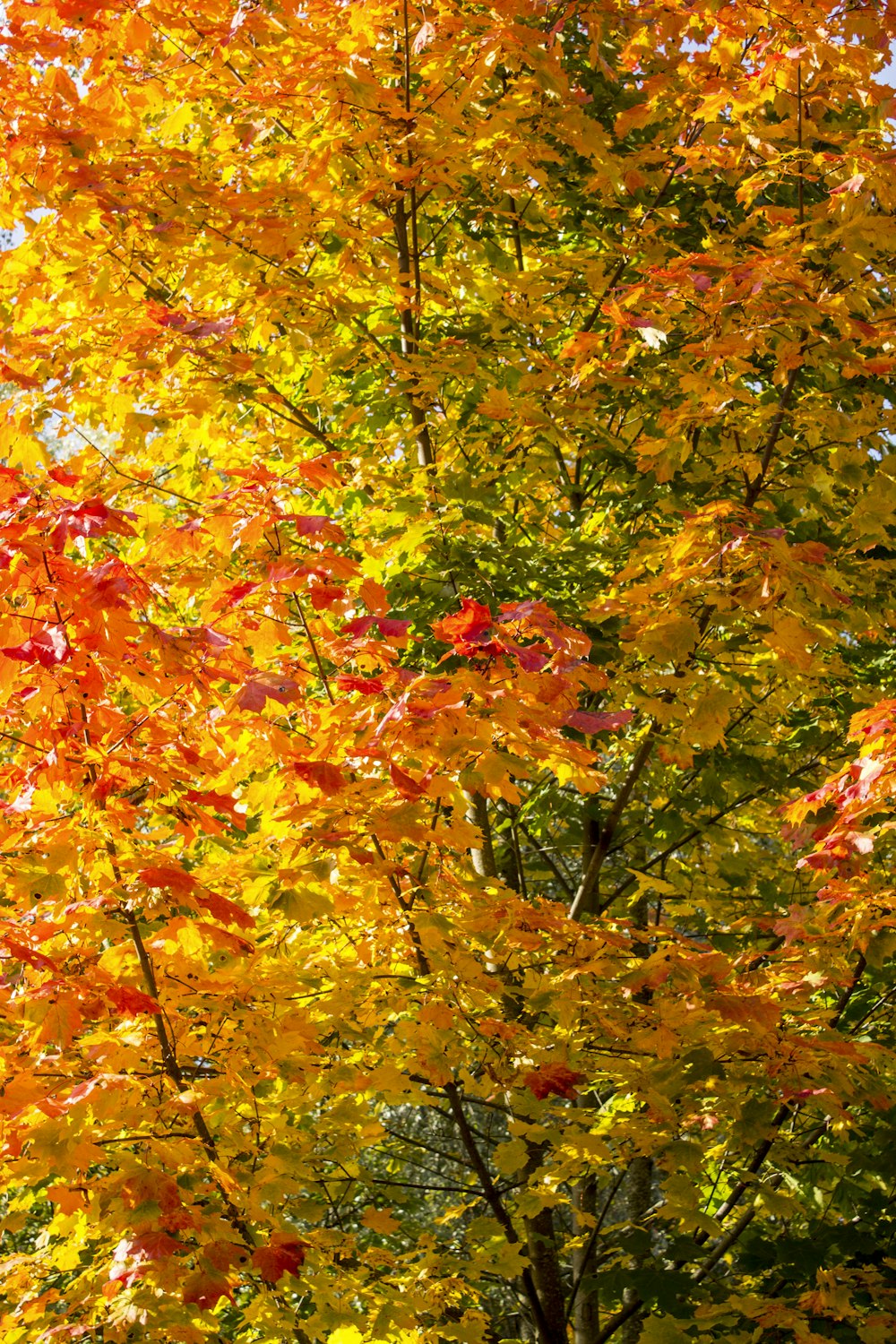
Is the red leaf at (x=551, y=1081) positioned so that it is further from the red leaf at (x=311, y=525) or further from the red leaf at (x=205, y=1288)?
the red leaf at (x=311, y=525)

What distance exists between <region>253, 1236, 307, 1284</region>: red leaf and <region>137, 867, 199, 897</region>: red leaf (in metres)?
0.80

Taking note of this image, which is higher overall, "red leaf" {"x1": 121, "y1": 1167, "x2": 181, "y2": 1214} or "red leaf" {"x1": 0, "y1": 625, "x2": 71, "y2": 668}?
"red leaf" {"x1": 0, "y1": 625, "x2": 71, "y2": 668}

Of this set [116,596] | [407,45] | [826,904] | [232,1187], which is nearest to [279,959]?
[232,1187]

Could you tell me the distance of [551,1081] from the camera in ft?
9.18

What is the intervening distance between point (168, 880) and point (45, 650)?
0.52m

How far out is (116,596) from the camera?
2209 mm

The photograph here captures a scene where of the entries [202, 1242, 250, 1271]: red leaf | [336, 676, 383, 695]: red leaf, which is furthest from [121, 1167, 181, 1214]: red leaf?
[336, 676, 383, 695]: red leaf

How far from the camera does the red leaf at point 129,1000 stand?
7.63 feet

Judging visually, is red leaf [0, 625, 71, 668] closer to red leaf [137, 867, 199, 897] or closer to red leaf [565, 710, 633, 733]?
red leaf [137, 867, 199, 897]

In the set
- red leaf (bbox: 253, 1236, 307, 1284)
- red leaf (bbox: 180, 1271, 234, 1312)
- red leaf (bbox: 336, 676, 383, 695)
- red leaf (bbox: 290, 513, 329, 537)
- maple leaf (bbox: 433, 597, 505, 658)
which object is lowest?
red leaf (bbox: 180, 1271, 234, 1312)

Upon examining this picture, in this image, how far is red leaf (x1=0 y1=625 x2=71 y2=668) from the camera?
2.14m

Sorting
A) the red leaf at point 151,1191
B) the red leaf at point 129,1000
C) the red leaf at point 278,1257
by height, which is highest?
the red leaf at point 129,1000

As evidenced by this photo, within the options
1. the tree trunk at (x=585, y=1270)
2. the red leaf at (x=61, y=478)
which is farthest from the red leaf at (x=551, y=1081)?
the red leaf at (x=61, y=478)

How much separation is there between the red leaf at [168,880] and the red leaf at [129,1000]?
23cm
